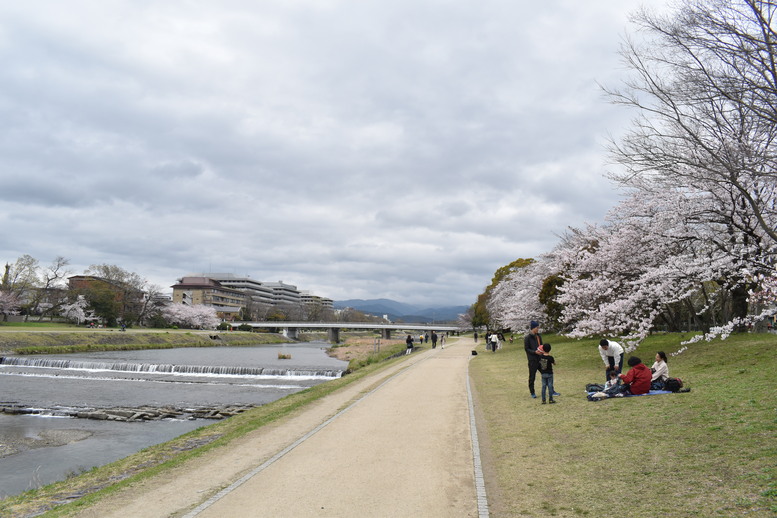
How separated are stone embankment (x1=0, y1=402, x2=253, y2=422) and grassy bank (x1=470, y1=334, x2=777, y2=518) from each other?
417 inches

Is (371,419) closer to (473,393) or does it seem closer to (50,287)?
(473,393)

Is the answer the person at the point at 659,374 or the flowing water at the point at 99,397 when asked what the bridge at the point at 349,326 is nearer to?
the flowing water at the point at 99,397

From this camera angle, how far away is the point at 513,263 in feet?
205

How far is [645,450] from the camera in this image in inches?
309

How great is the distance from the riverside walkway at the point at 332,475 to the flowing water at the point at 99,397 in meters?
5.25

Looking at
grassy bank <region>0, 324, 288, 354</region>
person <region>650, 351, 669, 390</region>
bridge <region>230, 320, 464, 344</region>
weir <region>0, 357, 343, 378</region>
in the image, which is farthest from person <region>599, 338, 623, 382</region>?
bridge <region>230, 320, 464, 344</region>

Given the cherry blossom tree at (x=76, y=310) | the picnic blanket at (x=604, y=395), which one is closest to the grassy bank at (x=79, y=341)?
the cherry blossom tree at (x=76, y=310)

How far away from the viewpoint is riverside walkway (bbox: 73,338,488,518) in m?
6.12

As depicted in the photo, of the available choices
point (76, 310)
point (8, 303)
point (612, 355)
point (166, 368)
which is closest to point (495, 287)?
point (166, 368)

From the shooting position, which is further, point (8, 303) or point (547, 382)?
point (8, 303)

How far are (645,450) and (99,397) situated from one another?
23683mm

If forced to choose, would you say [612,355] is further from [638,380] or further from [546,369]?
[546,369]

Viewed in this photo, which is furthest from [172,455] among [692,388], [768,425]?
[692,388]

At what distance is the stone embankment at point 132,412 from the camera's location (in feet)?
59.7
